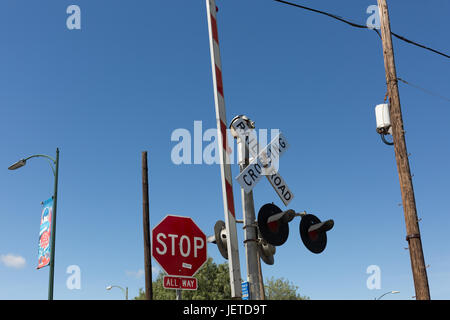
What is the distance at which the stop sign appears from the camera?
6.45 m

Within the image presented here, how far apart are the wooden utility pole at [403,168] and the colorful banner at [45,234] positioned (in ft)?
43.3

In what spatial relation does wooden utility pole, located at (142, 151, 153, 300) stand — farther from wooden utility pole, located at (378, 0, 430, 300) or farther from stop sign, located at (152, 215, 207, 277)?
stop sign, located at (152, 215, 207, 277)

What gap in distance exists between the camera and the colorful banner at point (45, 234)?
1766 centimetres

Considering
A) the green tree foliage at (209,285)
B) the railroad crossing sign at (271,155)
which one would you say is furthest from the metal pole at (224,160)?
the green tree foliage at (209,285)

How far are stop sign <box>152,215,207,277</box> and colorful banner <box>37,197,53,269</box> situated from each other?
12.5m

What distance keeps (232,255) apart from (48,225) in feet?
46.6

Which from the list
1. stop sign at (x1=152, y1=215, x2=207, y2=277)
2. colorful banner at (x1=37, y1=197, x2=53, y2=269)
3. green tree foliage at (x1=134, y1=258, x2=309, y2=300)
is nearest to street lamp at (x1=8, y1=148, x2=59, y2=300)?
colorful banner at (x1=37, y1=197, x2=53, y2=269)

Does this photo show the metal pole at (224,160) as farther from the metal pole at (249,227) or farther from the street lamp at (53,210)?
the street lamp at (53,210)

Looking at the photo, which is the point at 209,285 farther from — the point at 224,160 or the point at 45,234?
the point at 224,160
